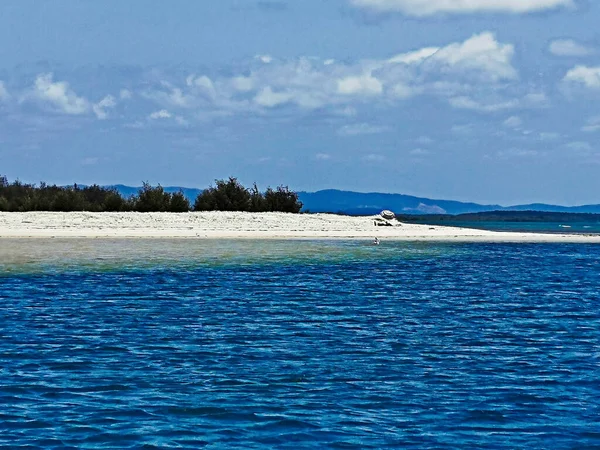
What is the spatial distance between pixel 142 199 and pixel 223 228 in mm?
9646

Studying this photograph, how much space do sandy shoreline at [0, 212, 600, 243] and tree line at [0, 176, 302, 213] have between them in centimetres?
379

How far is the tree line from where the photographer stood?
62344 mm

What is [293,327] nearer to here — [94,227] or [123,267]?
[123,267]

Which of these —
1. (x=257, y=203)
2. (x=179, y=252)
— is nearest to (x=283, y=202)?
(x=257, y=203)

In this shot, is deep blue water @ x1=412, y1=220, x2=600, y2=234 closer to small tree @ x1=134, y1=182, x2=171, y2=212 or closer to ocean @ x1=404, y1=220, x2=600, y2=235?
ocean @ x1=404, y1=220, x2=600, y2=235

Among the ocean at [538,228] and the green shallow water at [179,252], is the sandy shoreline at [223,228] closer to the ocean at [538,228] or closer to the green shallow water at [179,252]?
the green shallow water at [179,252]

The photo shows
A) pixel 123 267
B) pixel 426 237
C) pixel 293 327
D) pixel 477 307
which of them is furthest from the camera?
pixel 426 237

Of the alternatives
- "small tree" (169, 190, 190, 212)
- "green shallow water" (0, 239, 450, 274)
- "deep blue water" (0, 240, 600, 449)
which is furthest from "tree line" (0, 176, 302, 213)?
"deep blue water" (0, 240, 600, 449)

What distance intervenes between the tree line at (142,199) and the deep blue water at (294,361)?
108 feet

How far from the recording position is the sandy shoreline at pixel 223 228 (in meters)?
54.4

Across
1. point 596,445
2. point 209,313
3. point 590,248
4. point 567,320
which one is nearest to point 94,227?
point 590,248

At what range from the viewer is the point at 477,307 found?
2306cm

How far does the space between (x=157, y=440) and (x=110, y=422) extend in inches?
36.8

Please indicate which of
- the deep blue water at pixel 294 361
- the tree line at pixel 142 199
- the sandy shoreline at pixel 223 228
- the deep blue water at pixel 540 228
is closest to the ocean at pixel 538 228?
the deep blue water at pixel 540 228
